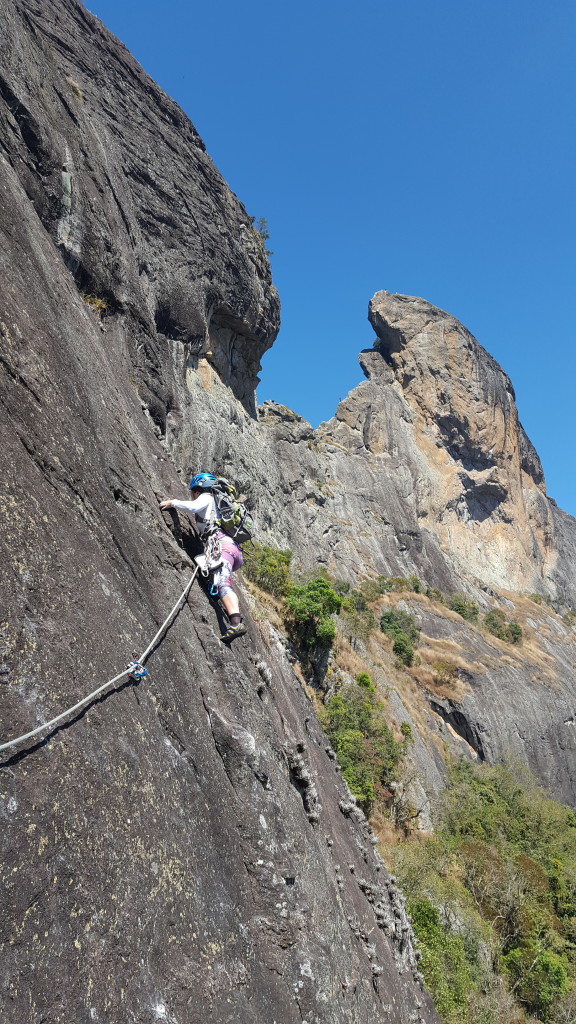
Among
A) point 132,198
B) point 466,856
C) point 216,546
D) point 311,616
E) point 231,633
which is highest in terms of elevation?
point 132,198

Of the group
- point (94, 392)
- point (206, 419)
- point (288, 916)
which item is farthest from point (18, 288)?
point (206, 419)

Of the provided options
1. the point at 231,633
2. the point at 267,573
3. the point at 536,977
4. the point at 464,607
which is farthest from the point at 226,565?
the point at 464,607

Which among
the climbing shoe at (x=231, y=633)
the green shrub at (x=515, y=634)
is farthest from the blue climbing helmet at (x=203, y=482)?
the green shrub at (x=515, y=634)

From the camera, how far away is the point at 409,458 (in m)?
62.3

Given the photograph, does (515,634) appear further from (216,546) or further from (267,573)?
(216,546)

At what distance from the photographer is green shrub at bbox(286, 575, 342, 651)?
24.0 m

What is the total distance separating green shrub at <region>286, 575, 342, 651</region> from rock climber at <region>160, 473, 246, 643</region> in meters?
17.4

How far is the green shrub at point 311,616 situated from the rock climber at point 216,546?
17398mm

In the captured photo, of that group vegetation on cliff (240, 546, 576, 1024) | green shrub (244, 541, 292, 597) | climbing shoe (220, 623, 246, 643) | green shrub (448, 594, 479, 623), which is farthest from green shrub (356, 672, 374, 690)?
green shrub (448, 594, 479, 623)

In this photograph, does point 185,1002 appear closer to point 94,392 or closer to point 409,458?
point 94,392

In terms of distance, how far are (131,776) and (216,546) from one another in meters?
3.20

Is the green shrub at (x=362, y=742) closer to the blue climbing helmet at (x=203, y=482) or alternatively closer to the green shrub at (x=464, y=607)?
the blue climbing helmet at (x=203, y=482)

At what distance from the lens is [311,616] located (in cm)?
2428

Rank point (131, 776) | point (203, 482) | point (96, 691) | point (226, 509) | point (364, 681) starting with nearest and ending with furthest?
point (96, 691), point (131, 776), point (203, 482), point (226, 509), point (364, 681)
